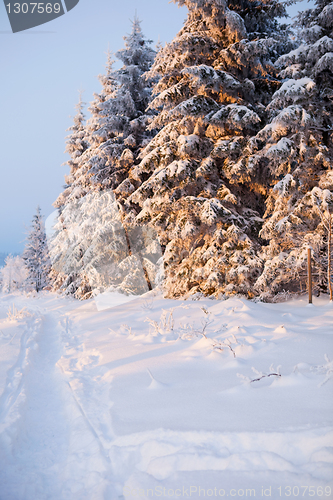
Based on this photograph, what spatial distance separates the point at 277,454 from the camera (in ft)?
7.05

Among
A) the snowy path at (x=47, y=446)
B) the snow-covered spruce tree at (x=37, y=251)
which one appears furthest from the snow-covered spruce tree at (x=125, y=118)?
the snow-covered spruce tree at (x=37, y=251)

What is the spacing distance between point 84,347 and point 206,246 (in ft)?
16.5

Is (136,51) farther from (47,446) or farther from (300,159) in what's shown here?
(47,446)

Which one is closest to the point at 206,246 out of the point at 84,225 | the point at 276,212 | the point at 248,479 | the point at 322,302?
the point at 276,212

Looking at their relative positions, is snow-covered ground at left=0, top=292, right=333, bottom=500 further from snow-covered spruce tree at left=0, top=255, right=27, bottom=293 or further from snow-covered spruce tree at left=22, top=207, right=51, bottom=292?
snow-covered spruce tree at left=0, top=255, right=27, bottom=293

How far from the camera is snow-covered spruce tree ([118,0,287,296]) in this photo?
337 inches

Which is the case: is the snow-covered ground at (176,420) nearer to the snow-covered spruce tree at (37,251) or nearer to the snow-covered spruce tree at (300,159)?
the snow-covered spruce tree at (300,159)

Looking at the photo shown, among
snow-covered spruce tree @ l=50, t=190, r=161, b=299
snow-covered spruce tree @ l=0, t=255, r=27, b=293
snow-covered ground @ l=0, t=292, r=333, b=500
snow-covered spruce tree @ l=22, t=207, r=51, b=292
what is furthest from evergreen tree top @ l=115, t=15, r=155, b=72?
snow-covered spruce tree @ l=0, t=255, r=27, b=293

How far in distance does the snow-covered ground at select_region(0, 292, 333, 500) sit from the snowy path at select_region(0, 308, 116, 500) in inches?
0.4

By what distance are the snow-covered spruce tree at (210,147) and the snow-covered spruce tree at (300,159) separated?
67cm

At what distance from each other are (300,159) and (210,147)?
3042 mm

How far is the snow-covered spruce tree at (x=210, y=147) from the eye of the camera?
8.55m

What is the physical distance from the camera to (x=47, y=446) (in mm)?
2725

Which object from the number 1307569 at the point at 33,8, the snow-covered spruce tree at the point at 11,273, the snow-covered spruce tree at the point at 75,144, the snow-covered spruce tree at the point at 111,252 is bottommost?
the snow-covered spruce tree at the point at 11,273
